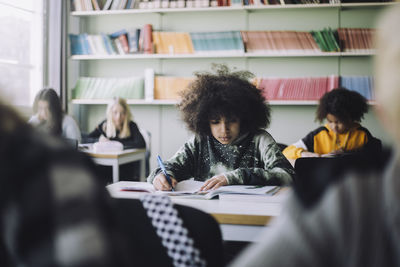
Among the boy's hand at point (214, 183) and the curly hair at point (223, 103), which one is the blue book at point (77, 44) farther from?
the boy's hand at point (214, 183)

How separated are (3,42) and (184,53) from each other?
177cm

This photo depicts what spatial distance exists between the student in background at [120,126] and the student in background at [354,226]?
397 centimetres

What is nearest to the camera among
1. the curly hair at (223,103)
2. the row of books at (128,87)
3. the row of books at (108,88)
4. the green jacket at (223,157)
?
the green jacket at (223,157)

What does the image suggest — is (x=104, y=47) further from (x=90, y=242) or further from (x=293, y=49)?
(x=90, y=242)

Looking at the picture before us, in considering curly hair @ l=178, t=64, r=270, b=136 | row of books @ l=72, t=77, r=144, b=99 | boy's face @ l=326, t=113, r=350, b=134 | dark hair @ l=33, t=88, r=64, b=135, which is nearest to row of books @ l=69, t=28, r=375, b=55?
row of books @ l=72, t=77, r=144, b=99

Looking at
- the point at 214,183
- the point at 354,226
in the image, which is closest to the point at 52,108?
the point at 214,183

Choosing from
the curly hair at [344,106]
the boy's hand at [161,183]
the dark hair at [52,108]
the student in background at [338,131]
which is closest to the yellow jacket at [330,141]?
the student in background at [338,131]

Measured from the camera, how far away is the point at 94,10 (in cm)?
506

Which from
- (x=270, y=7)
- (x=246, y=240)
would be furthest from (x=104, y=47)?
(x=246, y=240)

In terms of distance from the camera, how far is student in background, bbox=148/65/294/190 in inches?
87.7

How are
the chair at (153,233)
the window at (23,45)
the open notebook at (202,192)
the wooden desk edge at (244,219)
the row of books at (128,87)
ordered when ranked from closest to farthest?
the chair at (153,233), the wooden desk edge at (244,219), the open notebook at (202,192), the window at (23,45), the row of books at (128,87)

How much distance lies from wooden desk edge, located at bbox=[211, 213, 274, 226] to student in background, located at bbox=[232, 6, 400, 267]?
2.94ft

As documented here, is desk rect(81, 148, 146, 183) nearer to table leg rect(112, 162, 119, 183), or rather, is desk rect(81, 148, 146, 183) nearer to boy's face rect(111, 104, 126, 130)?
table leg rect(112, 162, 119, 183)

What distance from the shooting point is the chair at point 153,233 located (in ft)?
3.01
